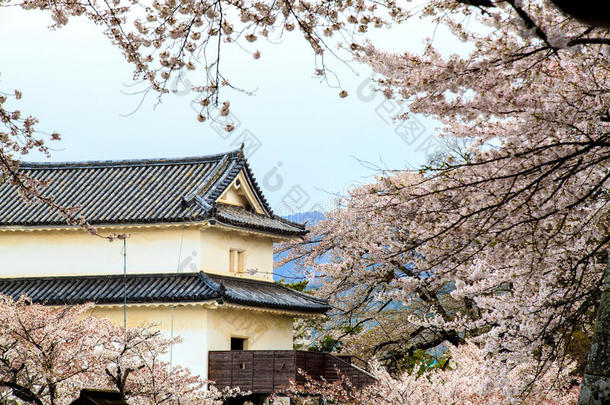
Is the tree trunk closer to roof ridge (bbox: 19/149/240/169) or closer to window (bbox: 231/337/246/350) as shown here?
window (bbox: 231/337/246/350)

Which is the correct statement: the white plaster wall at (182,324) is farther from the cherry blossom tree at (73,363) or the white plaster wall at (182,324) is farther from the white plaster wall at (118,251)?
the cherry blossom tree at (73,363)

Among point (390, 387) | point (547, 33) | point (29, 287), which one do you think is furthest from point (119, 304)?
point (547, 33)

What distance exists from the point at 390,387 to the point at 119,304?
948 cm

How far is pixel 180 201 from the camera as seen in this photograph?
2241 cm

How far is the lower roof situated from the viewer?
20.7 m

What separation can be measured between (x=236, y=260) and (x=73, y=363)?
10690mm

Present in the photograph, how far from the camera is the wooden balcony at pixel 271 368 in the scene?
64.8ft

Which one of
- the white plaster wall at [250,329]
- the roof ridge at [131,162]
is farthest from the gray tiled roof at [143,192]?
the white plaster wall at [250,329]

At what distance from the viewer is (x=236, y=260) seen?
77.3ft

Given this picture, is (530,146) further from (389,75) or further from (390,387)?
(390,387)

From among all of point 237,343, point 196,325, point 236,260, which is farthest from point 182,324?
point 236,260

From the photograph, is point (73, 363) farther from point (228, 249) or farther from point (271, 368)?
point (228, 249)

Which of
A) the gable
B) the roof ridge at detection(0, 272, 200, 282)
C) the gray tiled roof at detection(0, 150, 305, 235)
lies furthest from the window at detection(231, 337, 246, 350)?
the gable

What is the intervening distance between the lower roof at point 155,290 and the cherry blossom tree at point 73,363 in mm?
4571
